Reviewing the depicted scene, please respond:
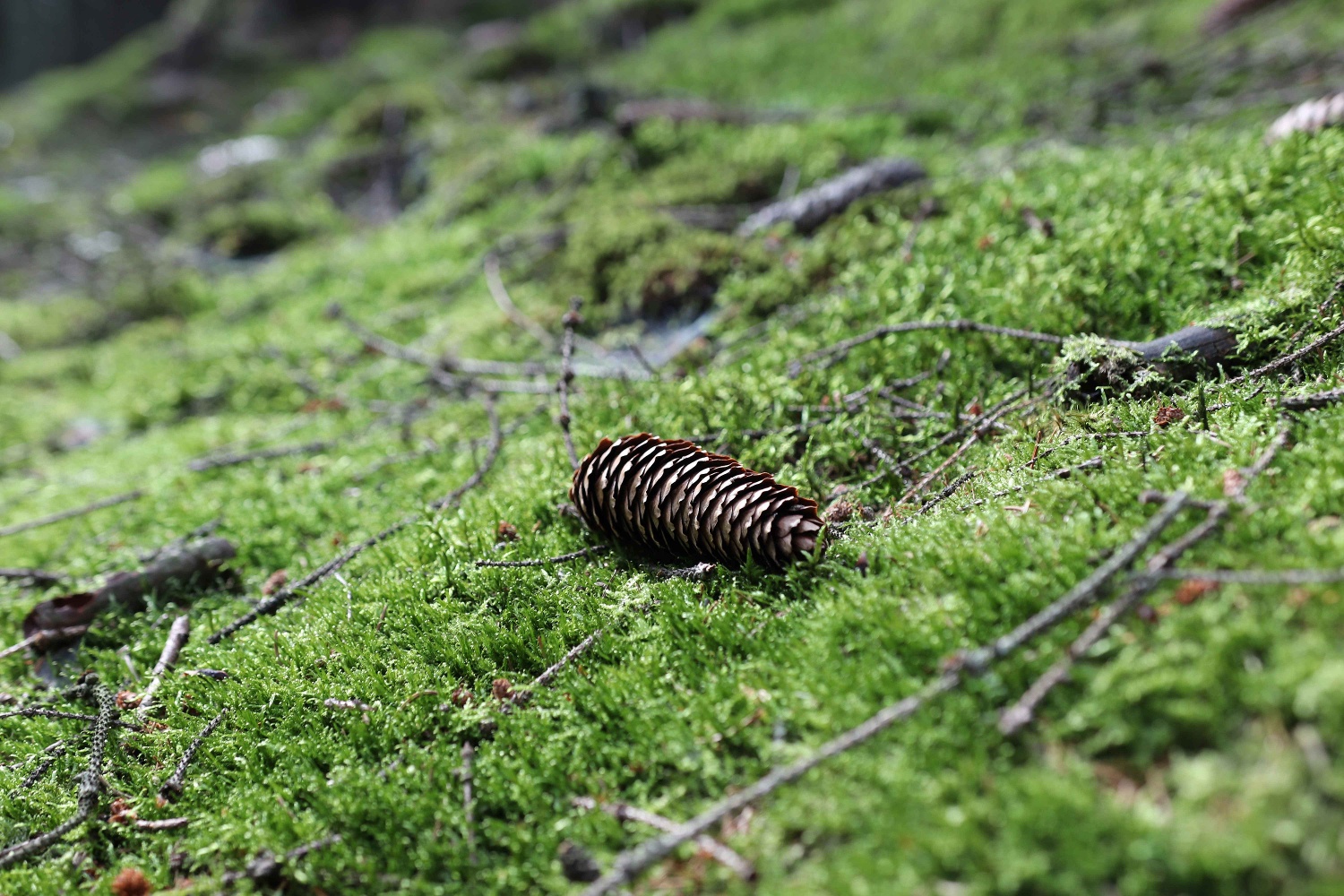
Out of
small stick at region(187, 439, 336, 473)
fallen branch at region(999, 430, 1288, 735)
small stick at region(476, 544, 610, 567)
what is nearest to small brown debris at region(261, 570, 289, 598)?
small stick at region(476, 544, 610, 567)

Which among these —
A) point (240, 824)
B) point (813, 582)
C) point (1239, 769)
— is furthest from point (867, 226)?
point (240, 824)

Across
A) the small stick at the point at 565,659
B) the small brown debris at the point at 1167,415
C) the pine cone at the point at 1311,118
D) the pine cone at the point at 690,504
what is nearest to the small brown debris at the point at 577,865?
the small stick at the point at 565,659

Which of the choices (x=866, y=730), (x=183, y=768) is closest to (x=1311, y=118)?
(x=866, y=730)

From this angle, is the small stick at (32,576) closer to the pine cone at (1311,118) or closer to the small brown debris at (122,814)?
the small brown debris at (122,814)

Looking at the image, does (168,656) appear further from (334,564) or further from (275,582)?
(334,564)

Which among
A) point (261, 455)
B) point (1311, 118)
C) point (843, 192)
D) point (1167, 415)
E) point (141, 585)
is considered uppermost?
point (1311, 118)

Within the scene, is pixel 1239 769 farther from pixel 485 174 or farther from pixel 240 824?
pixel 485 174

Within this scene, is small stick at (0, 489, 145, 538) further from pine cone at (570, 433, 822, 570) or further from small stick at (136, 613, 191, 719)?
pine cone at (570, 433, 822, 570)
